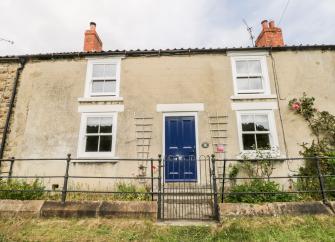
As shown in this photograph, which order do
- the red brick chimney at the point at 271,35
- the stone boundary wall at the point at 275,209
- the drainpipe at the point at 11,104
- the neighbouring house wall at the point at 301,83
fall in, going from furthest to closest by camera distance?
the red brick chimney at the point at 271,35
the drainpipe at the point at 11,104
the neighbouring house wall at the point at 301,83
the stone boundary wall at the point at 275,209

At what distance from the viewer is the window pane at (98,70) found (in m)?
11.2

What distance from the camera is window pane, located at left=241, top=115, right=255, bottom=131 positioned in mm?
10117

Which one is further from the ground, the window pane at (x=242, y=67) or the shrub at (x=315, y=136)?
the window pane at (x=242, y=67)

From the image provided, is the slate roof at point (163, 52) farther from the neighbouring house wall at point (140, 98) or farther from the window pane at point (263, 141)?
the window pane at point (263, 141)

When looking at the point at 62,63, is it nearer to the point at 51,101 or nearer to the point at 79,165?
the point at 51,101

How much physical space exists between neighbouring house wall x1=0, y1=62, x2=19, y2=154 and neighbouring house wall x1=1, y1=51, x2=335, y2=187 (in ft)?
1.31

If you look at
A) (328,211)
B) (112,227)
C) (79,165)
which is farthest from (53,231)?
(328,211)

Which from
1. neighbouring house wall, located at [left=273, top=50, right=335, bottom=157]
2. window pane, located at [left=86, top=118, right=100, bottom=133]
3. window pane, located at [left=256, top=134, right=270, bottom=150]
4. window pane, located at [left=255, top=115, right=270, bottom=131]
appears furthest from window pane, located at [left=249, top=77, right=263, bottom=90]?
window pane, located at [left=86, top=118, right=100, bottom=133]

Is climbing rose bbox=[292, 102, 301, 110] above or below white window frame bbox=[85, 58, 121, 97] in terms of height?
below

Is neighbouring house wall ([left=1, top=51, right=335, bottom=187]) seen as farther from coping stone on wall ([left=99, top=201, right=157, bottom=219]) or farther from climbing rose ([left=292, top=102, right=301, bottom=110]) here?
coping stone on wall ([left=99, top=201, right=157, bottom=219])

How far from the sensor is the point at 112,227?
565 cm

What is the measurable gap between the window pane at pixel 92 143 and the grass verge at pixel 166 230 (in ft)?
14.0

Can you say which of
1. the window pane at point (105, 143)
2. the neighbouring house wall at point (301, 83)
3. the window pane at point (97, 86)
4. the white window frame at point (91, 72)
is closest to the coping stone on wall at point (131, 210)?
the window pane at point (105, 143)

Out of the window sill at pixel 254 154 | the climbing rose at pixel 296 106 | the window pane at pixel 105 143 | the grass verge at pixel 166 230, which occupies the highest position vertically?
the climbing rose at pixel 296 106
